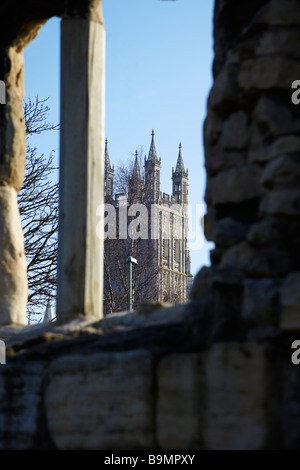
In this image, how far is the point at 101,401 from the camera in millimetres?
2848

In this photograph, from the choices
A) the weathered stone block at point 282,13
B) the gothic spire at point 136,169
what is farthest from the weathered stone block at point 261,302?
the gothic spire at point 136,169

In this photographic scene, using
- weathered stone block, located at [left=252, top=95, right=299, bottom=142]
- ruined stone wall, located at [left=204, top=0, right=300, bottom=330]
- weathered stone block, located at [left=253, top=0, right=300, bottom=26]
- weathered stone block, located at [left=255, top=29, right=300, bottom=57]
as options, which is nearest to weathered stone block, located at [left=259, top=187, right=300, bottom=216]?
ruined stone wall, located at [left=204, top=0, right=300, bottom=330]

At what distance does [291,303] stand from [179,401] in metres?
0.52

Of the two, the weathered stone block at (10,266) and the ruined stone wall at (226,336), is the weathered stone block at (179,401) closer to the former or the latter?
the ruined stone wall at (226,336)

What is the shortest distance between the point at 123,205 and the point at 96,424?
2240 cm

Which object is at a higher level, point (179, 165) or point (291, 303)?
point (179, 165)

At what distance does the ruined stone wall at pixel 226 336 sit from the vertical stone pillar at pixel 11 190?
938 millimetres

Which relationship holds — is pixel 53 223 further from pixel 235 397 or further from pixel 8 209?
pixel 235 397

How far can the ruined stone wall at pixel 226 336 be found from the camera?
2490mm

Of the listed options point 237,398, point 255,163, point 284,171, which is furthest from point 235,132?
point 237,398

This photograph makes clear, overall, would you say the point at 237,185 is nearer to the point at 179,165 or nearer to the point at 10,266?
the point at 10,266

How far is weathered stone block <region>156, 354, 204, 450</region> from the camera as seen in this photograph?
8.55ft

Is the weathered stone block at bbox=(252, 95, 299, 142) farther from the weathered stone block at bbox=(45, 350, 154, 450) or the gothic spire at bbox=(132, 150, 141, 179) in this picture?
the gothic spire at bbox=(132, 150, 141, 179)
